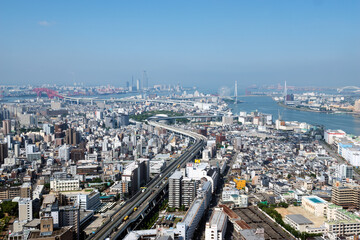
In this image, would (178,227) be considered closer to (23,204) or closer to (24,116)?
(23,204)

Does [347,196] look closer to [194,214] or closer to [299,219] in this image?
[299,219]

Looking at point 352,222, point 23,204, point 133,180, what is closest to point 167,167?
point 133,180

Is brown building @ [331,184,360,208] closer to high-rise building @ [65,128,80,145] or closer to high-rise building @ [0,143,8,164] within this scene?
high-rise building @ [0,143,8,164]

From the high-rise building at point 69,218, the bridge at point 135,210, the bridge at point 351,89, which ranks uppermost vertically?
the bridge at point 351,89

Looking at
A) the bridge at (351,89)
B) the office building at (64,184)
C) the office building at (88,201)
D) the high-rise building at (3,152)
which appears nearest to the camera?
the office building at (88,201)

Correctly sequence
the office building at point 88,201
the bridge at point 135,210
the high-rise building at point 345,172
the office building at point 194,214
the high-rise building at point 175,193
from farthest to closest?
the high-rise building at point 345,172 < the high-rise building at point 175,193 < the office building at point 88,201 < the bridge at point 135,210 < the office building at point 194,214

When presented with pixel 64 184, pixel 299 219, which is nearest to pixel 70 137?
pixel 64 184

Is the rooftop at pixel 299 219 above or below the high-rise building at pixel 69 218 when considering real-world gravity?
below

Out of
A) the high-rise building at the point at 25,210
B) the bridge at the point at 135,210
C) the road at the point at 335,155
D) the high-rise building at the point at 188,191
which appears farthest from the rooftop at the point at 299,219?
the high-rise building at the point at 25,210

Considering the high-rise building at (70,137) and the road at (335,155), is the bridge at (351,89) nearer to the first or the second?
the road at (335,155)
